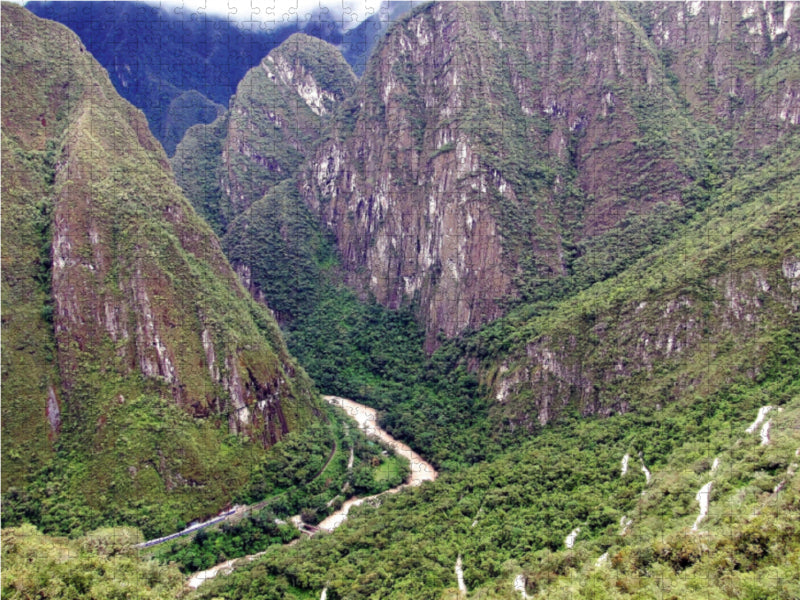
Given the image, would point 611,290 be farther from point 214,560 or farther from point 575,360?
point 214,560

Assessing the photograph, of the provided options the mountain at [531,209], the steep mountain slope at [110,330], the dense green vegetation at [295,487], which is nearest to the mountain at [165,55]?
the mountain at [531,209]

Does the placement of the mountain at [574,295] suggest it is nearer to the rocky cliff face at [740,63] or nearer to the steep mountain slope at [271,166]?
the rocky cliff face at [740,63]

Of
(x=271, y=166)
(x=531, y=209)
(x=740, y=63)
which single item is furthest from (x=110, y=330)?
(x=740, y=63)

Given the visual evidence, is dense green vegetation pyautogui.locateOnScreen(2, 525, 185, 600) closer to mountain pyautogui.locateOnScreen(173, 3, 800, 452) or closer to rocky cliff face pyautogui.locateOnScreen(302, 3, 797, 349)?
mountain pyautogui.locateOnScreen(173, 3, 800, 452)

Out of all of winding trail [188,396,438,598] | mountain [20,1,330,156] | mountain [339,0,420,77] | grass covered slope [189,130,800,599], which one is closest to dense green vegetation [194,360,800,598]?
grass covered slope [189,130,800,599]

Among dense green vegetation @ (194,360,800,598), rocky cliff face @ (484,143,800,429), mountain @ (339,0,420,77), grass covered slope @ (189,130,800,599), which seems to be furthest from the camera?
mountain @ (339,0,420,77)

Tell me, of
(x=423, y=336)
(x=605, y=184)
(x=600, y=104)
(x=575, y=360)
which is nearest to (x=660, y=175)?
(x=605, y=184)
